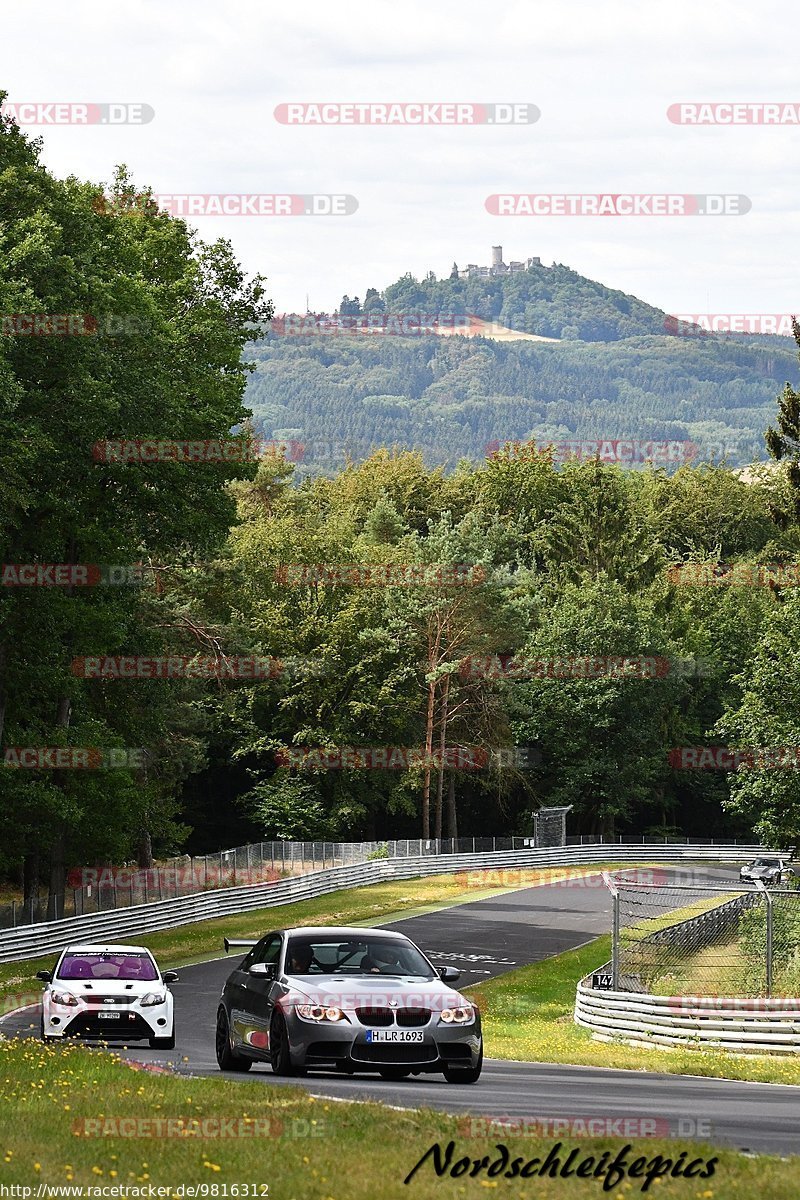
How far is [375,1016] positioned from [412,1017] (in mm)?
332

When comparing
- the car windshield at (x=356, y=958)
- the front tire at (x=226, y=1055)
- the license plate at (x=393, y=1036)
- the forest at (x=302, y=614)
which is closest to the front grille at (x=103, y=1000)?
the front tire at (x=226, y=1055)

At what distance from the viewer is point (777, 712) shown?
44.5m

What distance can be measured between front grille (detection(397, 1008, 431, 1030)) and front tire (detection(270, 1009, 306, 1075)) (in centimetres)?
109

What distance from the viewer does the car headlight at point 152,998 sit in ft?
71.1

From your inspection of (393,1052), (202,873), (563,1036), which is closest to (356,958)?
(393,1052)

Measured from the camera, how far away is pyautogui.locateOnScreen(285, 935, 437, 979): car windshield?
634 inches

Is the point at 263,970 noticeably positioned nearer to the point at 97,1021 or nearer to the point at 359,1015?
the point at 359,1015

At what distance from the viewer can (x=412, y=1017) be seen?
1513 centimetres

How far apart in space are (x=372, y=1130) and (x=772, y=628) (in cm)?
3608

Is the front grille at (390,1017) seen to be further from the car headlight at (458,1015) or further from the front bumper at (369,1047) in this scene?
the car headlight at (458,1015)

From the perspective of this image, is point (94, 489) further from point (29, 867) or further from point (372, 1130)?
point (372, 1130)

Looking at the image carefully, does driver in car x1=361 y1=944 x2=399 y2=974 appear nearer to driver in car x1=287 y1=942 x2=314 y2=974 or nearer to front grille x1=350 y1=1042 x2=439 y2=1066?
driver in car x1=287 y1=942 x2=314 y2=974

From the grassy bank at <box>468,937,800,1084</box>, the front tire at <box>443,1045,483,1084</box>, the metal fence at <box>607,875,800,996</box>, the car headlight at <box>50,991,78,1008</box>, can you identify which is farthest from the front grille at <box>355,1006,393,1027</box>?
the car headlight at <box>50,991,78,1008</box>

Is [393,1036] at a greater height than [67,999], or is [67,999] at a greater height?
[393,1036]
